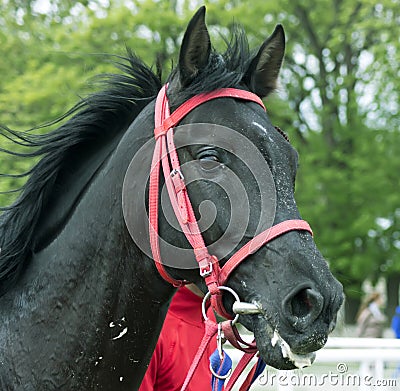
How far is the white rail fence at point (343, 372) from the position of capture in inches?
194

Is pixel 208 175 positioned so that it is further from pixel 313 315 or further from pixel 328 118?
pixel 328 118

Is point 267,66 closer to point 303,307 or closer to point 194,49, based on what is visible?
point 194,49

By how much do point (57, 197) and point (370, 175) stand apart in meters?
12.5

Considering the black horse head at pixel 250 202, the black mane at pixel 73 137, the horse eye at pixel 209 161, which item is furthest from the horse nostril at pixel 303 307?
the black mane at pixel 73 137

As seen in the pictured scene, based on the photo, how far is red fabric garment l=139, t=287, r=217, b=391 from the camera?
3.15 metres

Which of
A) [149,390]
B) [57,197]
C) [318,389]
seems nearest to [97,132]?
[57,197]

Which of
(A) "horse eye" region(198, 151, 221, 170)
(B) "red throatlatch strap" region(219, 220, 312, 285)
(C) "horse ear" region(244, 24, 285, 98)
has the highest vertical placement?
(C) "horse ear" region(244, 24, 285, 98)

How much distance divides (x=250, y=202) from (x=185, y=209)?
24cm

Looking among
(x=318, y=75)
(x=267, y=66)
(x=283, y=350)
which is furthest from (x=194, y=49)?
(x=318, y=75)

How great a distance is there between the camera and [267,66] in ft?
9.53

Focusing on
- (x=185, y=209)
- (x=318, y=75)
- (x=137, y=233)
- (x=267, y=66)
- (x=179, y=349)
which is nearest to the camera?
(x=185, y=209)

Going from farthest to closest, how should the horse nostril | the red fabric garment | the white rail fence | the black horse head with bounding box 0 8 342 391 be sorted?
1. the white rail fence
2. the red fabric garment
3. the black horse head with bounding box 0 8 342 391
4. the horse nostril

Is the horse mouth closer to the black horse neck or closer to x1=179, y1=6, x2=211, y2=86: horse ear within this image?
the black horse neck

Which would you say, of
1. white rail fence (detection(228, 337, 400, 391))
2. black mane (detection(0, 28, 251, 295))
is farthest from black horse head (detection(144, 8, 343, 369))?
white rail fence (detection(228, 337, 400, 391))
